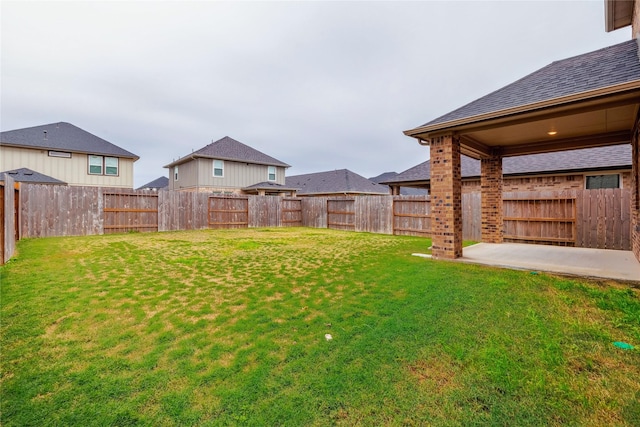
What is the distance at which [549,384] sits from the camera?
2.22 meters

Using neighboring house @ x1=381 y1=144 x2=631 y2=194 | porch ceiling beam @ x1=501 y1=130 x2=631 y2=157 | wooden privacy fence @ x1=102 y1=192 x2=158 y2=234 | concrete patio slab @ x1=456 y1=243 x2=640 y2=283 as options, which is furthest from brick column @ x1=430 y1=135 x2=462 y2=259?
wooden privacy fence @ x1=102 y1=192 x2=158 y2=234

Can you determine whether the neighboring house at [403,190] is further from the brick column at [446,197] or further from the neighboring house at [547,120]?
the brick column at [446,197]

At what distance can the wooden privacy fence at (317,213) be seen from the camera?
8.94 meters

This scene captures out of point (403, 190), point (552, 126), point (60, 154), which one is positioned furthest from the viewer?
point (403, 190)

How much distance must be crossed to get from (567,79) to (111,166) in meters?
23.2

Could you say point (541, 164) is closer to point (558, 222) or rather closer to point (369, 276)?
point (558, 222)

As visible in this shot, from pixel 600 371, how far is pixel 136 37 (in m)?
16.1

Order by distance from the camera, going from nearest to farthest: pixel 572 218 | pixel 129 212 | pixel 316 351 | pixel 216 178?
pixel 316 351, pixel 572 218, pixel 129 212, pixel 216 178

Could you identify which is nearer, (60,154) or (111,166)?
(60,154)

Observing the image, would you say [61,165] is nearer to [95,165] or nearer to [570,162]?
[95,165]

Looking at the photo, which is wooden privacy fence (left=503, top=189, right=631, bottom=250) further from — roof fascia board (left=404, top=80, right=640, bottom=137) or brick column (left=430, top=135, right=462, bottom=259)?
roof fascia board (left=404, top=80, right=640, bottom=137)

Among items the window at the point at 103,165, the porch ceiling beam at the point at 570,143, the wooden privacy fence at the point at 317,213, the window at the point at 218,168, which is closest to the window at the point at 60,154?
the window at the point at 103,165

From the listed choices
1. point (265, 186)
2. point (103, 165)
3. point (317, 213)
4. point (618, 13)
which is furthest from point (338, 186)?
point (618, 13)

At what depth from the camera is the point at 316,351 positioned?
2.73m
